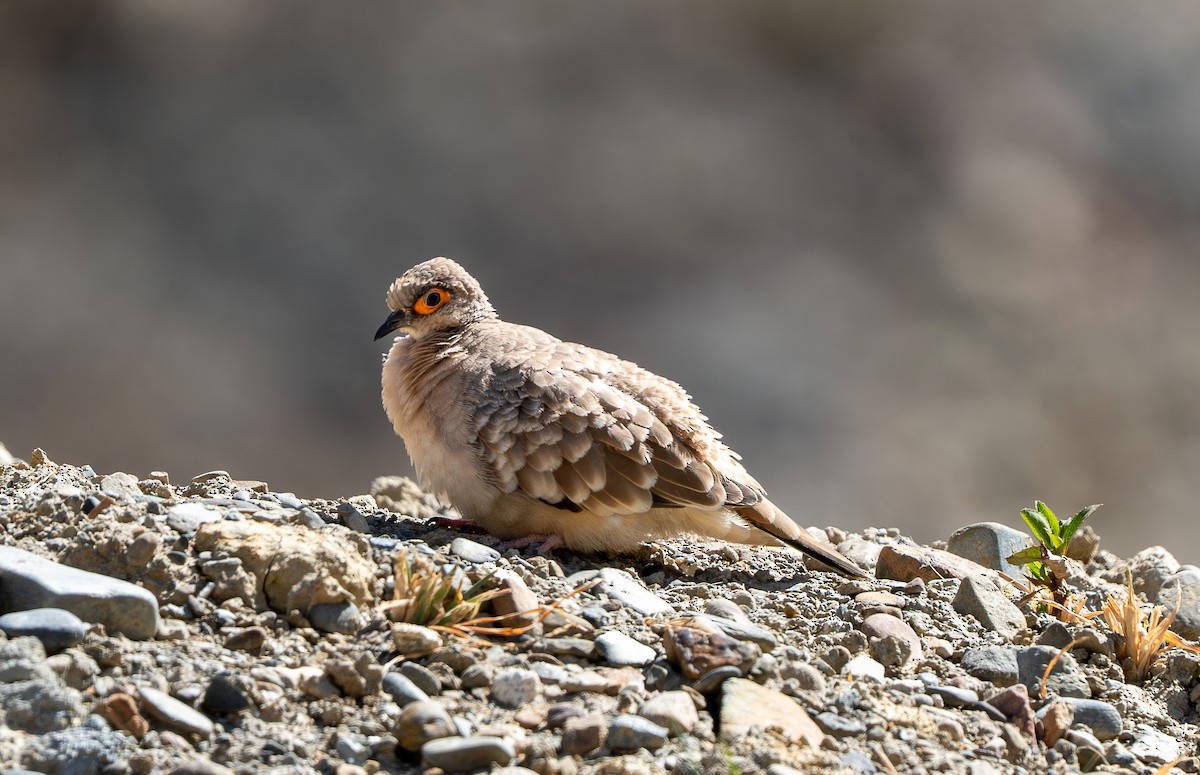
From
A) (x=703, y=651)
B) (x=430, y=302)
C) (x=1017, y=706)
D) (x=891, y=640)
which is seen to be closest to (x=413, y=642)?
(x=703, y=651)

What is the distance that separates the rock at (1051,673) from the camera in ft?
17.7

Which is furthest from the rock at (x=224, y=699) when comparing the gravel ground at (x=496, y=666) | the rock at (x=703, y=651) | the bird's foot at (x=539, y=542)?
the bird's foot at (x=539, y=542)

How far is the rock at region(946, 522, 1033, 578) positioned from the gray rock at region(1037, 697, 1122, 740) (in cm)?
251

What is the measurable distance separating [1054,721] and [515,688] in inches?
88.6

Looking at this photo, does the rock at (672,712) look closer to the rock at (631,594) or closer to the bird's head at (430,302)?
the rock at (631,594)

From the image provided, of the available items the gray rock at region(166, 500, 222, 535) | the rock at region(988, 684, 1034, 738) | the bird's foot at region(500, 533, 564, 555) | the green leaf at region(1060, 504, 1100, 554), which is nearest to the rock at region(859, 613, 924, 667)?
the rock at region(988, 684, 1034, 738)

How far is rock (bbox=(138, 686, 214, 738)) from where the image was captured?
3.83 metres

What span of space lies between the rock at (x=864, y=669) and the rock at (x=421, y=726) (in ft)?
6.35

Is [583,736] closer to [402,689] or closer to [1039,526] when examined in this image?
[402,689]

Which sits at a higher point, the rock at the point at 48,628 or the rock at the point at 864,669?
the rock at the point at 864,669

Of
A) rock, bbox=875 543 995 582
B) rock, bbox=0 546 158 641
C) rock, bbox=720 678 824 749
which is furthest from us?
rock, bbox=875 543 995 582

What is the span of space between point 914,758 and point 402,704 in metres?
1.86

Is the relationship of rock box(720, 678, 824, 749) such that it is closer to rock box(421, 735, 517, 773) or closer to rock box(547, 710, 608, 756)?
rock box(547, 710, 608, 756)

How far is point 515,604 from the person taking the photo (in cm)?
510
